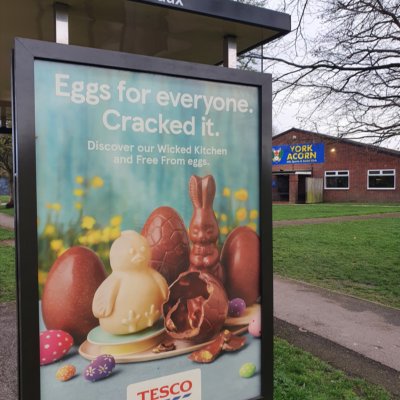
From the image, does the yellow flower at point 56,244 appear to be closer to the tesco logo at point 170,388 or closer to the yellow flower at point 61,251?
the yellow flower at point 61,251

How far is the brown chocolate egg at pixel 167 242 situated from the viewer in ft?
8.14

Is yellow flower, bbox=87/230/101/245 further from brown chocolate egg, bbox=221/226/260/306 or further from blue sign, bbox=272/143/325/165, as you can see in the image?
blue sign, bbox=272/143/325/165

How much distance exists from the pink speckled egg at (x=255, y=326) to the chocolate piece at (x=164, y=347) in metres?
0.53

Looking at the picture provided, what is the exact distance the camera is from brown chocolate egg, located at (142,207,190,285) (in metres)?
2.48

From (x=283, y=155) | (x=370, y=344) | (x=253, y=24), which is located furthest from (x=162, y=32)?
(x=283, y=155)

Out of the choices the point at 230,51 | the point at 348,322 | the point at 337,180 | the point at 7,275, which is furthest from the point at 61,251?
the point at 337,180

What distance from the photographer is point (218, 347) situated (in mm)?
2688

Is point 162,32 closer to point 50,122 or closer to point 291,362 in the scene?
point 50,122

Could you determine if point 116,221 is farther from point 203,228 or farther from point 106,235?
point 203,228

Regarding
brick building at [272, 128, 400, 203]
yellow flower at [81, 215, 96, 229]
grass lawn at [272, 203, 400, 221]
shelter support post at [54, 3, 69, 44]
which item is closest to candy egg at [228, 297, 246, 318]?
yellow flower at [81, 215, 96, 229]

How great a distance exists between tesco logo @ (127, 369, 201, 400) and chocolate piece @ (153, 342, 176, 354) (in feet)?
0.50

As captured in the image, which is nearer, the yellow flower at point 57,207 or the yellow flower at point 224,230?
the yellow flower at point 57,207

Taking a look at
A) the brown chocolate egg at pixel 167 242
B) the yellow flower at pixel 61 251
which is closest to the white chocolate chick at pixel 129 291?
the brown chocolate egg at pixel 167 242

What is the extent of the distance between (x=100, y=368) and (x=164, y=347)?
385 millimetres
